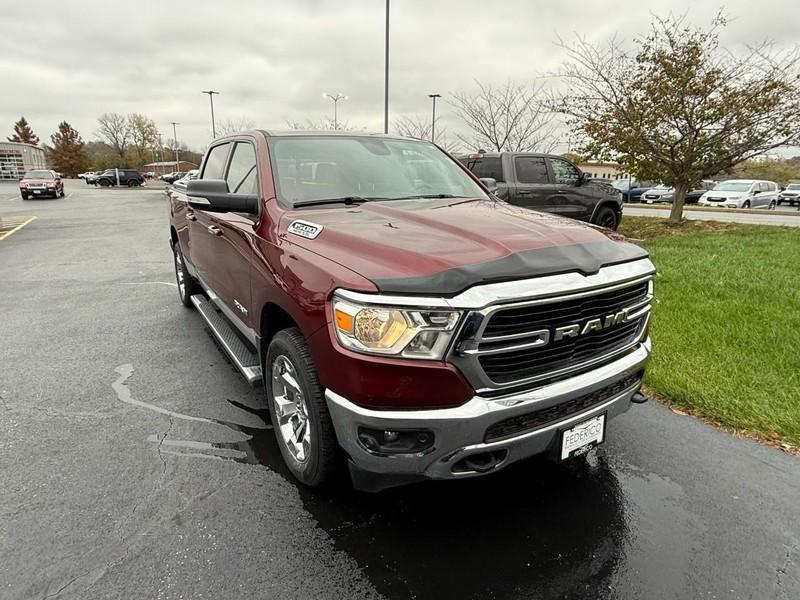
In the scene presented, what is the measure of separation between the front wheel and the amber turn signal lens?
1021 cm

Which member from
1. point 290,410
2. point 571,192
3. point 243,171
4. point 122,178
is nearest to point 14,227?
point 243,171

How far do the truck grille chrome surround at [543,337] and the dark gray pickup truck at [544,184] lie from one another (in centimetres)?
766

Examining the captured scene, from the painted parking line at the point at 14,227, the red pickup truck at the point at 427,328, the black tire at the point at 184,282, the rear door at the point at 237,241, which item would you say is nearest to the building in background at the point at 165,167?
the painted parking line at the point at 14,227

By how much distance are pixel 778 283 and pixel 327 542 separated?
273 inches

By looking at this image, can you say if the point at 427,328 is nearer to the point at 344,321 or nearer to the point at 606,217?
the point at 344,321

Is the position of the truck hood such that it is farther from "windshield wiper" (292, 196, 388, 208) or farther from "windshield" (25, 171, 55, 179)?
"windshield" (25, 171, 55, 179)

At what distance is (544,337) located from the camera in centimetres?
217

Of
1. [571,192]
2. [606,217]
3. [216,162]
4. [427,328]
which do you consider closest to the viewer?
[427,328]

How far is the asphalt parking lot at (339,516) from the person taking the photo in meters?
2.16

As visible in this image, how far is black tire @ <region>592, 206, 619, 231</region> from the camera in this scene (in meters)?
11.3

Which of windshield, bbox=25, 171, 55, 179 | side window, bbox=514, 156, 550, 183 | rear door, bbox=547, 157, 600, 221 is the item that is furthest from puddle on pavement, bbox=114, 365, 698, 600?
windshield, bbox=25, 171, 55, 179

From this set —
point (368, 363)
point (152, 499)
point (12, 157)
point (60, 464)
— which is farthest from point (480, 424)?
point (12, 157)

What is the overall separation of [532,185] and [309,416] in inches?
355

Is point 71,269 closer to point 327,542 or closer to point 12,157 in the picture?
point 327,542
